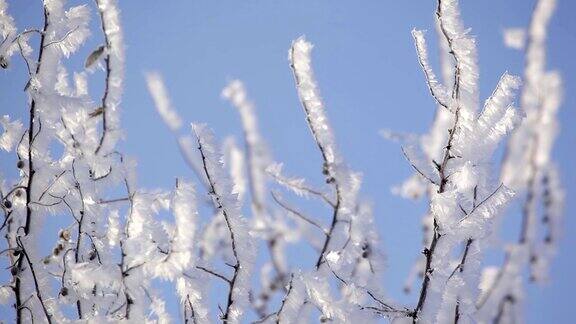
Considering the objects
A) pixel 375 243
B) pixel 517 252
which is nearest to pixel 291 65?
pixel 375 243

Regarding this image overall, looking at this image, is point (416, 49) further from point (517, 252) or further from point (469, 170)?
point (517, 252)

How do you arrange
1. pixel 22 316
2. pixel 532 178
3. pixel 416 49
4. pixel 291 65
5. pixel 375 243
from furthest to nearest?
pixel 532 178
pixel 375 243
pixel 291 65
pixel 22 316
pixel 416 49

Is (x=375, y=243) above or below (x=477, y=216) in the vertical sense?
above

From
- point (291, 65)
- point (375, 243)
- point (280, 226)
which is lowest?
point (375, 243)

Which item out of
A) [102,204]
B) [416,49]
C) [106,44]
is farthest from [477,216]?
[106,44]

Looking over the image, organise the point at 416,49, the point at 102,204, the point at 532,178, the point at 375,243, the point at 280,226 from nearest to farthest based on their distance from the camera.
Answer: the point at 416,49 < the point at 102,204 < the point at 375,243 < the point at 532,178 < the point at 280,226

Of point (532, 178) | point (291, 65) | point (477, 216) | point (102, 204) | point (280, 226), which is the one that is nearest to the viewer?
point (477, 216)

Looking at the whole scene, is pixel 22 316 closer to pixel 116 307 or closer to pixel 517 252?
pixel 116 307

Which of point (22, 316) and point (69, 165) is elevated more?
point (69, 165)

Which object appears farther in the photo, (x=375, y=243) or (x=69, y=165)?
(x=375, y=243)
